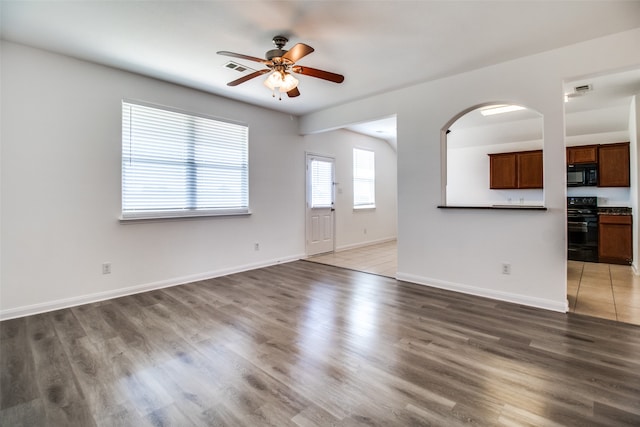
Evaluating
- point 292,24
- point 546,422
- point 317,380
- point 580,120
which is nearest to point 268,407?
point 317,380

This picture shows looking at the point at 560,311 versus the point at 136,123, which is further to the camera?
the point at 136,123

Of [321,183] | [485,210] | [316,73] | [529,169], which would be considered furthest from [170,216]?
[529,169]

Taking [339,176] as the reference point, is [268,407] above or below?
below

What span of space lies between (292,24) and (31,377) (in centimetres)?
326

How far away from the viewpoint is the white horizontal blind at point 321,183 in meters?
6.08

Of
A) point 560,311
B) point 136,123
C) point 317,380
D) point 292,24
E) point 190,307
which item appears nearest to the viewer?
point 317,380

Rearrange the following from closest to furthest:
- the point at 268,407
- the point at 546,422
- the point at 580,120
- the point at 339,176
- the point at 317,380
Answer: the point at 546,422 < the point at 268,407 < the point at 317,380 < the point at 580,120 < the point at 339,176

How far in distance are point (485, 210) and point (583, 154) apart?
146 inches

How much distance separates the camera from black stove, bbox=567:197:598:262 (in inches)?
210

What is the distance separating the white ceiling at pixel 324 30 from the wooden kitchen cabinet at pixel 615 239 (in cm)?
375

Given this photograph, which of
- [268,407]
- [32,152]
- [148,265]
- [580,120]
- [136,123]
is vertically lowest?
[268,407]

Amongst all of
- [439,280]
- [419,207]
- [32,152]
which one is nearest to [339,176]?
[419,207]

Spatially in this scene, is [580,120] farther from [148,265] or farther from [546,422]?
[148,265]

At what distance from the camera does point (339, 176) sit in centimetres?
673
